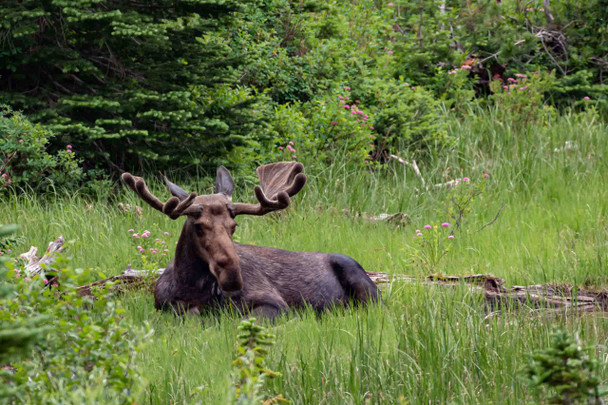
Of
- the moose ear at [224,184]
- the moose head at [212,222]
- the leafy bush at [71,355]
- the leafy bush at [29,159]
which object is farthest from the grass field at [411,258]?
the moose ear at [224,184]

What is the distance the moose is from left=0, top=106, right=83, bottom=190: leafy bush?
3.70 meters

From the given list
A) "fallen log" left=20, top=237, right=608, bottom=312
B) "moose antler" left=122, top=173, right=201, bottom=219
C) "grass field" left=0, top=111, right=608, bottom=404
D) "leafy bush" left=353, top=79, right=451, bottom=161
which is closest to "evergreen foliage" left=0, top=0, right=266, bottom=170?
"grass field" left=0, top=111, right=608, bottom=404

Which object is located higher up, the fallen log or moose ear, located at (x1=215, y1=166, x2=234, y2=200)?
moose ear, located at (x1=215, y1=166, x2=234, y2=200)

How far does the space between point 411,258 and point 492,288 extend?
34.3 inches

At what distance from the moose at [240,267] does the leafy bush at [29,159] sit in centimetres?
370

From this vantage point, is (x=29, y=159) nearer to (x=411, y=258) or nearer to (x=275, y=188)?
(x=275, y=188)

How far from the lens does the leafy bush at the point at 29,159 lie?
31.0 feet

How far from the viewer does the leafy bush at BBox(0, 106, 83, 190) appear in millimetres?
9445

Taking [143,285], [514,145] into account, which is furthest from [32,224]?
[514,145]

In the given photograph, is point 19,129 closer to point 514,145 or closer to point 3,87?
point 3,87

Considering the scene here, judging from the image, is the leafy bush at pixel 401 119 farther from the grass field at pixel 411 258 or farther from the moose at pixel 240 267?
the moose at pixel 240 267

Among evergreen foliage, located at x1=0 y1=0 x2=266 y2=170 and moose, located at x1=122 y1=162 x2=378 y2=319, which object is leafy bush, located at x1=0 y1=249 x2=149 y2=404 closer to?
moose, located at x1=122 y1=162 x2=378 y2=319

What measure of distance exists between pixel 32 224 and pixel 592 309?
6.19 meters

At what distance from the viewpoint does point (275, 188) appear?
6910 millimetres
